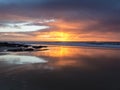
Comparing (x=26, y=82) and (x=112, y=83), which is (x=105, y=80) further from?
(x=26, y=82)

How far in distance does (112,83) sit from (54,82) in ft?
8.56

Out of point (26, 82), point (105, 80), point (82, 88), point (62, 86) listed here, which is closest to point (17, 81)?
point (26, 82)

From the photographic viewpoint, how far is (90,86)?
9883 mm

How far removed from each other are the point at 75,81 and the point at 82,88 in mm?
1345

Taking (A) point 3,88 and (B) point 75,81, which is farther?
(B) point 75,81

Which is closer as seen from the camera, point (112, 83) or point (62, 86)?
point (62, 86)

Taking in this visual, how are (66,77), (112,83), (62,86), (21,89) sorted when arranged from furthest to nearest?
1. (66,77)
2. (112,83)
3. (62,86)
4. (21,89)

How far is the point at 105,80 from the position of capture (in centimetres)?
1120

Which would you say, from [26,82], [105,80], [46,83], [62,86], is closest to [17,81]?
[26,82]

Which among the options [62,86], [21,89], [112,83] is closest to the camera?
[21,89]

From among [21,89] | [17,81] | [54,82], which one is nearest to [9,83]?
[17,81]

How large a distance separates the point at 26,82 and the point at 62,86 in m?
1.78

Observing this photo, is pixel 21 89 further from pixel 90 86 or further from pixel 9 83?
pixel 90 86

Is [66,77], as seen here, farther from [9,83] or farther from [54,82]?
[9,83]
